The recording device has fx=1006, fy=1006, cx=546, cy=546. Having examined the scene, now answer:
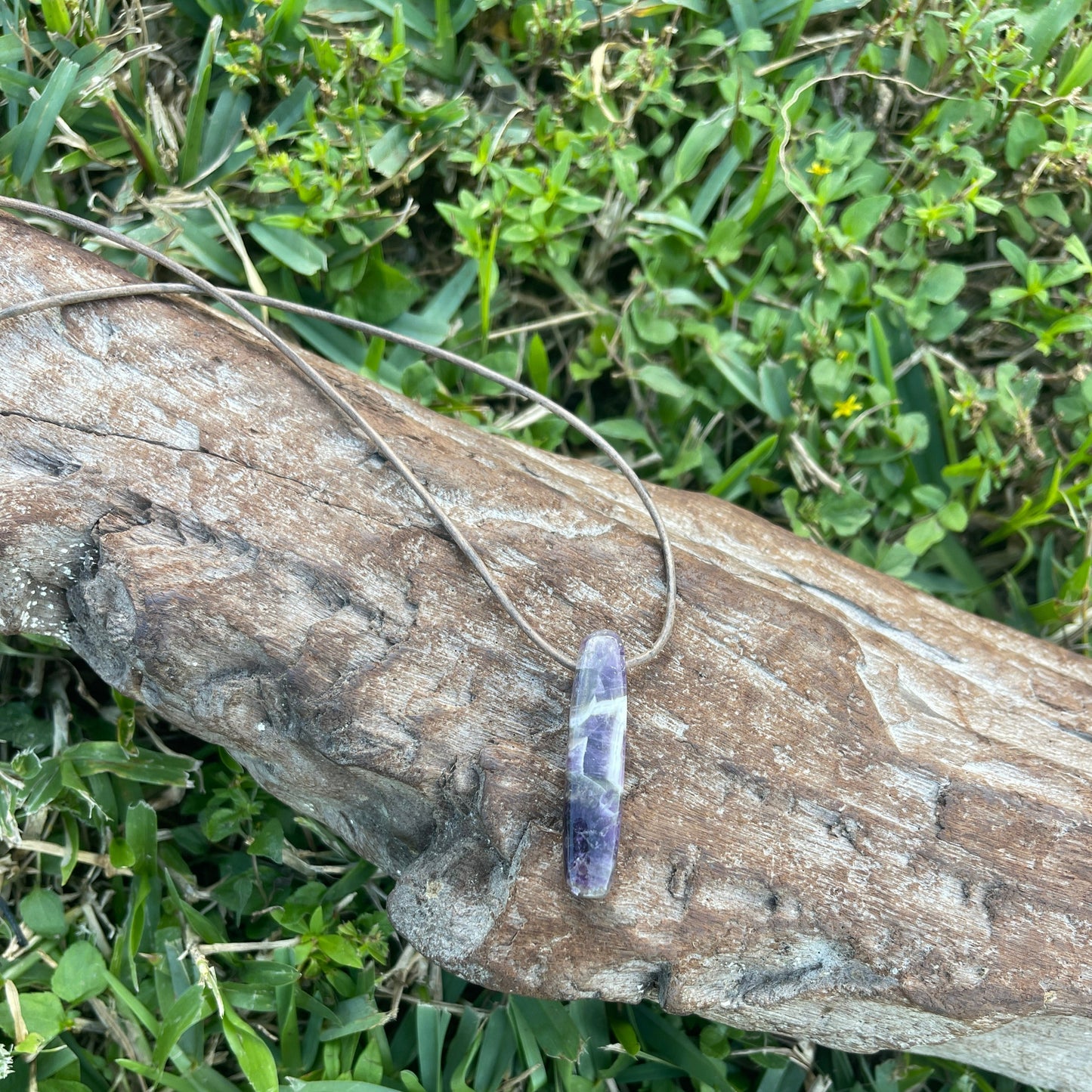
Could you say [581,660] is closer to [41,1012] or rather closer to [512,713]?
[512,713]

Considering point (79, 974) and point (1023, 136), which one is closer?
point (79, 974)

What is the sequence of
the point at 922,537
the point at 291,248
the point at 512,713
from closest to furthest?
1. the point at 512,713
2. the point at 291,248
3. the point at 922,537

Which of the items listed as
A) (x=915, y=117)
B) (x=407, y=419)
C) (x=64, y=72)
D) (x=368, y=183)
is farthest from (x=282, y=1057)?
(x=915, y=117)

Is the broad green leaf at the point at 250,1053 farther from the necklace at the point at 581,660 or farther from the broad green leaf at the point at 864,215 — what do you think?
the broad green leaf at the point at 864,215

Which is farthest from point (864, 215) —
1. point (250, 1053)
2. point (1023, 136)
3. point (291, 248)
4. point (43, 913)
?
point (43, 913)

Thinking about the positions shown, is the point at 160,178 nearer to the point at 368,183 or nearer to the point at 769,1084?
the point at 368,183

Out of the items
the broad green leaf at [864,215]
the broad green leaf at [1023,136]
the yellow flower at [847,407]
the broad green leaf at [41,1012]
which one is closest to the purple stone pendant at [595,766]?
the yellow flower at [847,407]
